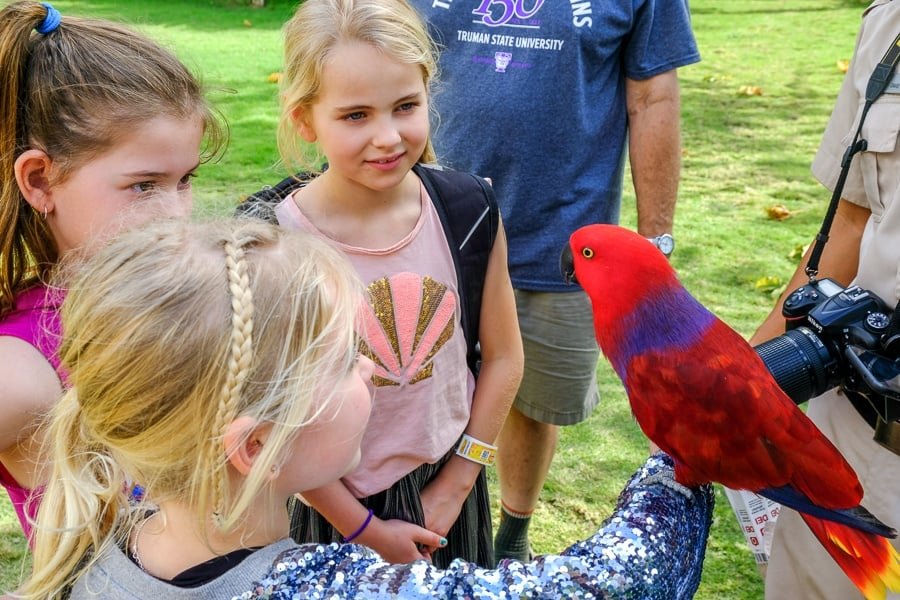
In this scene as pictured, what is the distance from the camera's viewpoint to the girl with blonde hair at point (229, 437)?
3.42ft

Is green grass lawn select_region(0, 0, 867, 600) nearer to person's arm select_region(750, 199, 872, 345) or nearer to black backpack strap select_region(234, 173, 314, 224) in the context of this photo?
black backpack strap select_region(234, 173, 314, 224)

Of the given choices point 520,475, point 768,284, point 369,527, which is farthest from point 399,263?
point 768,284

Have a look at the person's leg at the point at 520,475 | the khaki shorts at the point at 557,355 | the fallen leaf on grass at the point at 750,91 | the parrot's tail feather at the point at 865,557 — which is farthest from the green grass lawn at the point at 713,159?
the parrot's tail feather at the point at 865,557

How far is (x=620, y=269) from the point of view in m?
1.61

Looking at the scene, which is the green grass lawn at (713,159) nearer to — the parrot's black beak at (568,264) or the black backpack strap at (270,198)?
the black backpack strap at (270,198)

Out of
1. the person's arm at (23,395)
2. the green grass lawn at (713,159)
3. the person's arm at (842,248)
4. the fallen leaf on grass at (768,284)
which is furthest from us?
the fallen leaf on grass at (768,284)

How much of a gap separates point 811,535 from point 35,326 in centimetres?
164

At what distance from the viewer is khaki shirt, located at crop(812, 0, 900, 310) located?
1.66 m

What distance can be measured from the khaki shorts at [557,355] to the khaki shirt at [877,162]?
90 centimetres

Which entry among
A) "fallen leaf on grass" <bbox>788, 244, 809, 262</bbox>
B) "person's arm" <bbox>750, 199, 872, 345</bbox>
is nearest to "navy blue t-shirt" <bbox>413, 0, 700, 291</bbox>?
"person's arm" <bbox>750, 199, 872, 345</bbox>

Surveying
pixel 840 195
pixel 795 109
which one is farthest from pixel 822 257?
pixel 795 109

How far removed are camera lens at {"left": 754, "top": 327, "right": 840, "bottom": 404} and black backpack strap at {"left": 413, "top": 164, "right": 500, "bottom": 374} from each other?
1.97 ft

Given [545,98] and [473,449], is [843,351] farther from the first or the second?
[545,98]

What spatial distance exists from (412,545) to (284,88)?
1.00 meters
